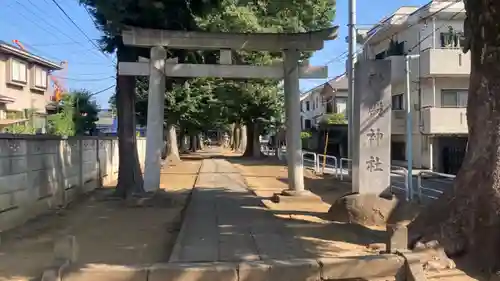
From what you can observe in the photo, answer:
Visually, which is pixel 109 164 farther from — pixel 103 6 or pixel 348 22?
pixel 348 22

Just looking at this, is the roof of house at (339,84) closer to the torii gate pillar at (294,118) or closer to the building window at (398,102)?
the building window at (398,102)

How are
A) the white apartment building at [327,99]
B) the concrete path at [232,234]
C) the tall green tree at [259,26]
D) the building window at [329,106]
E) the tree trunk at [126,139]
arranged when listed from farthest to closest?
the building window at [329,106]
the white apartment building at [327,99]
the tall green tree at [259,26]
the tree trunk at [126,139]
the concrete path at [232,234]

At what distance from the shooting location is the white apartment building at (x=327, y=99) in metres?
46.5

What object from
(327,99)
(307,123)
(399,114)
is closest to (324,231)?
(399,114)

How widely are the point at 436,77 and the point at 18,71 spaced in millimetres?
22342

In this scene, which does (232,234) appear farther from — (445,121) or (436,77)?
(436,77)

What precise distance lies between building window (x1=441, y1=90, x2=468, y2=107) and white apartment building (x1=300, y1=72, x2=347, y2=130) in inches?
526

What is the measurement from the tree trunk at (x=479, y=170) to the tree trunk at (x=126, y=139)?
29.0 feet

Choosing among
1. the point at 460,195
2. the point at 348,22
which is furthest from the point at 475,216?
the point at 348,22

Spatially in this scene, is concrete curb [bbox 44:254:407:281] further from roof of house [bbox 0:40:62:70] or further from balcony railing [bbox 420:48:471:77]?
roof of house [bbox 0:40:62:70]

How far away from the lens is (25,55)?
96.2ft

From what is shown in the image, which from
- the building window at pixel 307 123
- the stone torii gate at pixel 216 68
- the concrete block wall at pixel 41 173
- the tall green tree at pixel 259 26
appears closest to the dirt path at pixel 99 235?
the concrete block wall at pixel 41 173

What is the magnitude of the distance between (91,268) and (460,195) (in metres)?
4.78

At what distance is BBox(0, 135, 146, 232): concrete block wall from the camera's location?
369 inches
